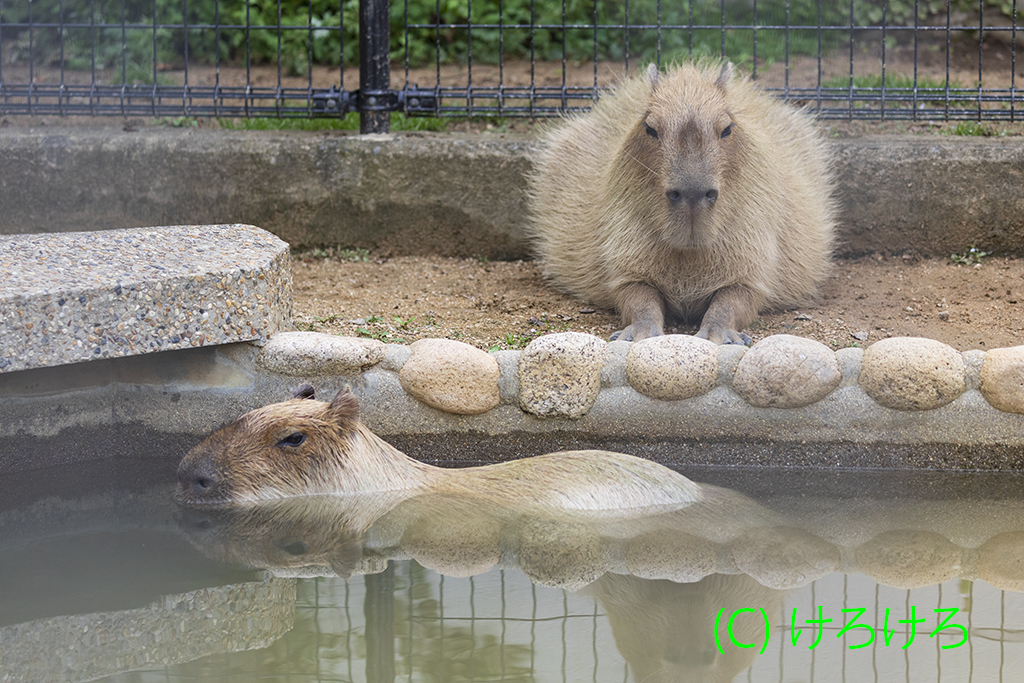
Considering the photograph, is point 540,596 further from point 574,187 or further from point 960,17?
point 960,17

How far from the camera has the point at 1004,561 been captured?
2.78m

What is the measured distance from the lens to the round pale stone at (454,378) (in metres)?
3.30

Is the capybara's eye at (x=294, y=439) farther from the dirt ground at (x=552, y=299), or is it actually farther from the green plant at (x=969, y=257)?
the green plant at (x=969, y=257)

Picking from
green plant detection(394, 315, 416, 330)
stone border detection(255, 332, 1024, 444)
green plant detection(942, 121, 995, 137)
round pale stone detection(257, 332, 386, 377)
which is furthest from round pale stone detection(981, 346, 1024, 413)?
green plant detection(942, 121, 995, 137)

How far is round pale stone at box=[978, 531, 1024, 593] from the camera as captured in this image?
8.69ft

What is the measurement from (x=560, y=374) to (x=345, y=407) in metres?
0.65

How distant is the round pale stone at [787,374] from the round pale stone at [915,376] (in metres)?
0.12

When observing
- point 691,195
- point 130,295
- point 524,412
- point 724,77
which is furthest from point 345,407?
point 724,77

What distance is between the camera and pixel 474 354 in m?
3.33

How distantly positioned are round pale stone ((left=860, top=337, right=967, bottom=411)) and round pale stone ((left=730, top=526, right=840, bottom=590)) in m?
0.55

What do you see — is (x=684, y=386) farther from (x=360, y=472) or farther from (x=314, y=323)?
(x=314, y=323)

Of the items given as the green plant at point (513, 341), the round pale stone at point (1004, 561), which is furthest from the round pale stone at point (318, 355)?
the round pale stone at point (1004, 561)

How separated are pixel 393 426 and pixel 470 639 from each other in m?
1.24

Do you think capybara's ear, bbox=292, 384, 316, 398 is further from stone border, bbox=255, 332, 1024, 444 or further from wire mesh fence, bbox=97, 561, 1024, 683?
wire mesh fence, bbox=97, 561, 1024, 683
